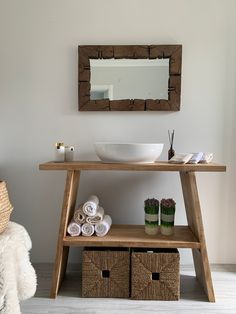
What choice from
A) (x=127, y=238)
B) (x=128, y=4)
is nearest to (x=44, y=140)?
(x=127, y=238)

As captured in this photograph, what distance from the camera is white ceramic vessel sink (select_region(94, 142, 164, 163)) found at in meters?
1.18

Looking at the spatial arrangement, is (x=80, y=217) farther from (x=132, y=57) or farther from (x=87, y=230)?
(x=132, y=57)

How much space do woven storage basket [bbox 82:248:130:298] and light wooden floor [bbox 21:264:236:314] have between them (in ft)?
0.12

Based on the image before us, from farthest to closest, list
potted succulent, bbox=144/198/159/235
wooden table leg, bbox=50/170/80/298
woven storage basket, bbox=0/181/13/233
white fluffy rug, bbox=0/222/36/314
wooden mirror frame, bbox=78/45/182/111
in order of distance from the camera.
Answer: wooden mirror frame, bbox=78/45/182/111 → potted succulent, bbox=144/198/159/235 → wooden table leg, bbox=50/170/80/298 → woven storage basket, bbox=0/181/13/233 → white fluffy rug, bbox=0/222/36/314

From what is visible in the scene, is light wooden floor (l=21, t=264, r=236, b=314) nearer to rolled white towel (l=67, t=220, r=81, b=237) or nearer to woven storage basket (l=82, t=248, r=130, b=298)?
woven storage basket (l=82, t=248, r=130, b=298)

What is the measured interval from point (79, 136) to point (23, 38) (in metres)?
0.70

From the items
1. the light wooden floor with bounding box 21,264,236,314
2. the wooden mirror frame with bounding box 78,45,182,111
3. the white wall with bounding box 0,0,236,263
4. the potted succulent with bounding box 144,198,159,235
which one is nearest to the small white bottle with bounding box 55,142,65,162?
the white wall with bounding box 0,0,236,263

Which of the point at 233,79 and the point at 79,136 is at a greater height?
the point at 233,79

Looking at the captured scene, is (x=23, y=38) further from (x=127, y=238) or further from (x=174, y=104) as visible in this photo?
(x=127, y=238)

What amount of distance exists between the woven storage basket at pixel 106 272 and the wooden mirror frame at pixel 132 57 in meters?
0.85

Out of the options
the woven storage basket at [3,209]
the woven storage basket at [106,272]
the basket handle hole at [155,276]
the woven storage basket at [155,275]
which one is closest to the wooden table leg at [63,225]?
the woven storage basket at [106,272]

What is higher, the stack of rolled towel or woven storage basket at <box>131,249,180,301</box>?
the stack of rolled towel

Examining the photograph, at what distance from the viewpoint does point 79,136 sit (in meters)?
1.56

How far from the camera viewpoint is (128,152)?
46.7 inches
